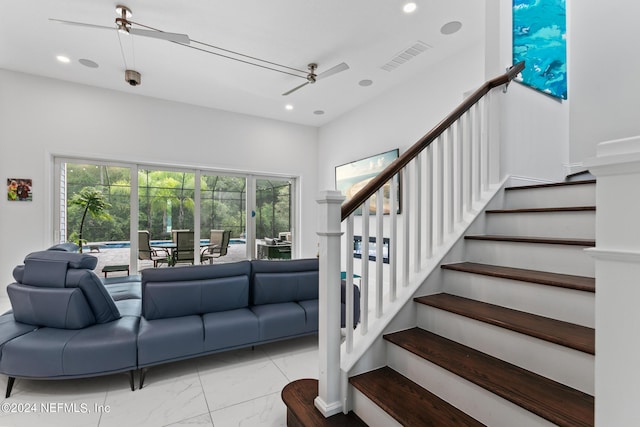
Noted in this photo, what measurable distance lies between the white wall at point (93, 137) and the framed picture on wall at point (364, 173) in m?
1.41

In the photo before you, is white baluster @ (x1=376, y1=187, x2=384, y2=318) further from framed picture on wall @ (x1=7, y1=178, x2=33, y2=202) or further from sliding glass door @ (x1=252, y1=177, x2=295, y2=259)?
framed picture on wall @ (x1=7, y1=178, x2=33, y2=202)

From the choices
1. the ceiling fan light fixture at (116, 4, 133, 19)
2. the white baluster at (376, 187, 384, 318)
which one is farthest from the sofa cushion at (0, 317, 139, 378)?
the ceiling fan light fixture at (116, 4, 133, 19)

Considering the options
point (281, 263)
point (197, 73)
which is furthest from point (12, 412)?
point (197, 73)

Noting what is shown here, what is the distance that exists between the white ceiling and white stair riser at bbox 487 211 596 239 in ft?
7.26

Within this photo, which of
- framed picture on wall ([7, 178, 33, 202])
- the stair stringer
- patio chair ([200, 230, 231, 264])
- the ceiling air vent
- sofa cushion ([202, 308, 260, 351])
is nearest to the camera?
the stair stringer

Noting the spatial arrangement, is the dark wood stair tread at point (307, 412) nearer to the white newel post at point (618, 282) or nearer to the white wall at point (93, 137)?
the white newel post at point (618, 282)

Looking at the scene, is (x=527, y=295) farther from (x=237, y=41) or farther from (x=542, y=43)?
(x=237, y=41)

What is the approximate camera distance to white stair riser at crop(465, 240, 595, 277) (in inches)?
60.2

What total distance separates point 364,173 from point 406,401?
4.22 m

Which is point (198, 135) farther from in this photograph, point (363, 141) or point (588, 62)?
point (588, 62)

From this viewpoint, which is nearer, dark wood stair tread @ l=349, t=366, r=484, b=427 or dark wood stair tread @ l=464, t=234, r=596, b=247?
dark wood stair tread @ l=349, t=366, r=484, b=427

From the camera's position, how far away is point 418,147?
5.98 ft

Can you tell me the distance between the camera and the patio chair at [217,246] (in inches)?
224

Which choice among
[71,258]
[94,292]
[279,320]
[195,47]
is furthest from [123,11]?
[279,320]
